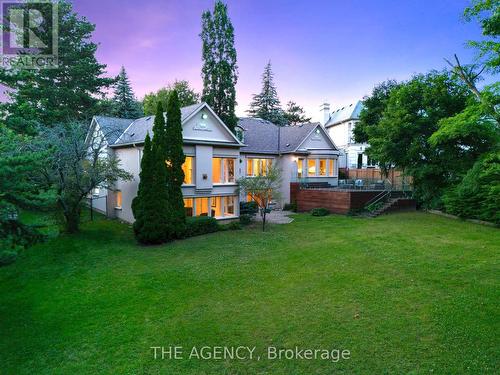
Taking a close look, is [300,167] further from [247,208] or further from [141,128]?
[141,128]

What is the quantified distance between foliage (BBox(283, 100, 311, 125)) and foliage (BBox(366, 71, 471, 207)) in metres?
32.4

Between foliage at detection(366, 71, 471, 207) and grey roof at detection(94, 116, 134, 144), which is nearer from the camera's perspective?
foliage at detection(366, 71, 471, 207)

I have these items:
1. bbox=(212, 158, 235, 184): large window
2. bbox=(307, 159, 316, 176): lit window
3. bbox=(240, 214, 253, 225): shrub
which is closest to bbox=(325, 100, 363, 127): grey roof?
bbox=(307, 159, 316, 176): lit window

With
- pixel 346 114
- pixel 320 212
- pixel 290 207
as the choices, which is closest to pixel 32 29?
pixel 290 207

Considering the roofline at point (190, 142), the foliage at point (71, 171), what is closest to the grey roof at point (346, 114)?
the roofline at point (190, 142)

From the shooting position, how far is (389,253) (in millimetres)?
11680

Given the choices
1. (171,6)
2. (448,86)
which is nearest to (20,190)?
(171,6)

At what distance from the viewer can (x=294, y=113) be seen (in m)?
53.0

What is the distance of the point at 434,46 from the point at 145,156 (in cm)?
1594

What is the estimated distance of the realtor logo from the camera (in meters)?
24.3

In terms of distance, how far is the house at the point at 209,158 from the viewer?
18.1 m

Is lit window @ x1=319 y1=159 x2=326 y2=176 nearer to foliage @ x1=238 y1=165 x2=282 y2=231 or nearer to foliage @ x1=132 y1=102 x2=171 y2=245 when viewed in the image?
foliage @ x1=238 y1=165 x2=282 y2=231

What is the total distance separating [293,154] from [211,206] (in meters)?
9.63

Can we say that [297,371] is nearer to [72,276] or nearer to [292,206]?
[72,276]
